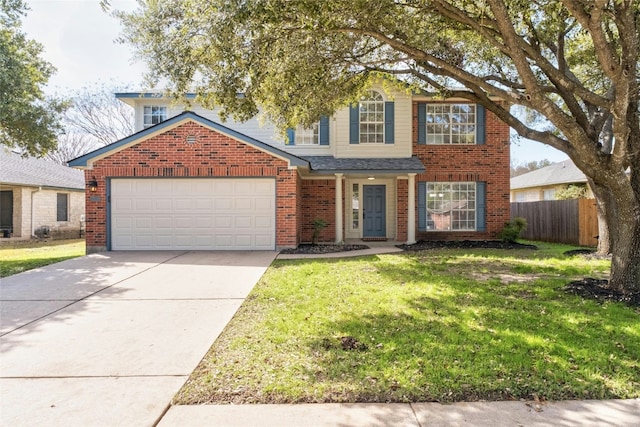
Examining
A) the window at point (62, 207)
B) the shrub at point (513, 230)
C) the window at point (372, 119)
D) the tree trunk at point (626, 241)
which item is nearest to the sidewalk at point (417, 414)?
the tree trunk at point (626, 241)

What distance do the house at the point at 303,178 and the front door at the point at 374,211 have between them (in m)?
0.04

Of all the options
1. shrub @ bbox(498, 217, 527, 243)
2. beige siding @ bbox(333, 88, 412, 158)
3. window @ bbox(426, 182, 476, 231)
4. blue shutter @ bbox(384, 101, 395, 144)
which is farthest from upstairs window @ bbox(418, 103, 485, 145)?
shrub @ bbox(498, 217, 527, 243)

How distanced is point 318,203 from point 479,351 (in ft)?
34.2

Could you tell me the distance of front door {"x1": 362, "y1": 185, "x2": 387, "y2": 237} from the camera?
47.3 ft

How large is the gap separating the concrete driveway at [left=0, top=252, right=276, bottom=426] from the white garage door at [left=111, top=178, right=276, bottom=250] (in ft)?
10.5

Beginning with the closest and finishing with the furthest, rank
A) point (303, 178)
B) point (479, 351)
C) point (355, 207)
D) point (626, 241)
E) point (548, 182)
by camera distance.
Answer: point (479, 351)
point (626, 241)
point (303, 178)
point (355, 207)
point (548, 182)

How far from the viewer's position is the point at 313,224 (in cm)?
1360

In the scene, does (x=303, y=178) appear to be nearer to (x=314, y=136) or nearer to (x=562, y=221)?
(x=314, y=136)

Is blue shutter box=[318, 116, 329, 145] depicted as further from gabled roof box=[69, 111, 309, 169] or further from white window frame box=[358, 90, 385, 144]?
gabled roof box=[69, 111, 309, 169]

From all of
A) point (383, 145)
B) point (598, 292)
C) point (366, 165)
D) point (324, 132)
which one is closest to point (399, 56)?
point (366, 165)

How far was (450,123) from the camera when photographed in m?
14.2

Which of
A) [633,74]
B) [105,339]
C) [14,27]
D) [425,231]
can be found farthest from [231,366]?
[14,27]

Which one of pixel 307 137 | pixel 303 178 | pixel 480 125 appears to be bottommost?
pixel 303 178

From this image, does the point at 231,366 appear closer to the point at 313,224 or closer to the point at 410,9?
the point at 410,9
